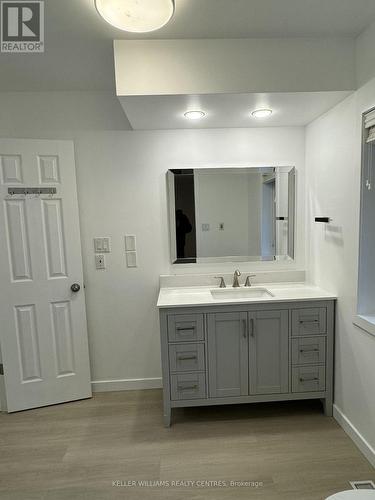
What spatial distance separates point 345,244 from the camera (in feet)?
6.45

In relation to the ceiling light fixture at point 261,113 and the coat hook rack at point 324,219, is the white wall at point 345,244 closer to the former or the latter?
the coat hook rack at point 324,219

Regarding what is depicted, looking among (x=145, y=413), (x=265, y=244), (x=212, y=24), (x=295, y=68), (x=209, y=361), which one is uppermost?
(x=212, y=24)

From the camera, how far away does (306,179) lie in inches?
99.2

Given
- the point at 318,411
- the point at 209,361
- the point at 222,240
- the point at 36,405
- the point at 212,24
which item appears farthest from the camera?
the point at 222,240

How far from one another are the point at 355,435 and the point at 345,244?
1223mm

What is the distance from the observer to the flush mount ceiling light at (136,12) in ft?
4.31

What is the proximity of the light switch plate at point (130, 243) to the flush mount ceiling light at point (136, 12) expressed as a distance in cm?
145

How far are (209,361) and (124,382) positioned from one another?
3.13 ft

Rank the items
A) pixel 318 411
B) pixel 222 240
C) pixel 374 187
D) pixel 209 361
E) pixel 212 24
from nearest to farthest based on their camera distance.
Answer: pixel 212 24 → pixel 374 187 → pixel 209 361 → pixel 318 411 → pixel 222 240

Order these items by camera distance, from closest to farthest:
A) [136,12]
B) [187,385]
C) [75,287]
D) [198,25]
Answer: [136,12]
[198,25]
[187,385]
[75,287]

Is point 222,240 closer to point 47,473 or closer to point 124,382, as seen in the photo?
point 124,382

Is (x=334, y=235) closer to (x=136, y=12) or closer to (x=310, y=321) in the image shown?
(x=310, y=321)

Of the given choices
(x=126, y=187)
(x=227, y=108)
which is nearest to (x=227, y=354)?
(x=126, y=187)

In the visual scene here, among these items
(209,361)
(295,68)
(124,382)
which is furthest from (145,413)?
(295,68)
